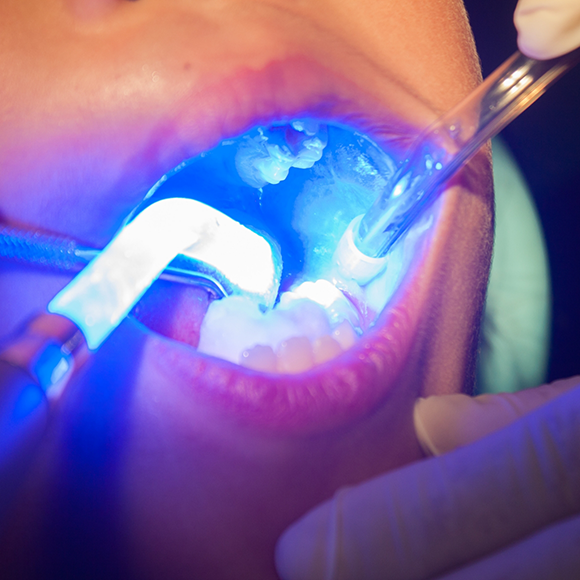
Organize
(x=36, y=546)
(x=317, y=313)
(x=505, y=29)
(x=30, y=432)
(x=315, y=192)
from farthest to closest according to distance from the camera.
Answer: (x=505, y=29), (x=315, y=192), (x=317, y=313), (x=36, y=546), (x=30, y=432)

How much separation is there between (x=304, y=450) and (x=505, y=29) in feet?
4.16

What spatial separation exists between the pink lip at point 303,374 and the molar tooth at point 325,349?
4cm

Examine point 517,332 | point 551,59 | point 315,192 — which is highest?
point 315,192

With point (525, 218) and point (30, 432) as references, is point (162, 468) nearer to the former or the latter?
point (30, 432)

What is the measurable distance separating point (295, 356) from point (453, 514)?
270 millimetres

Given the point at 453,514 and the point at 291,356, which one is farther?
the point at 291,356

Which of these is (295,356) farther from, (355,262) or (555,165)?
(555,165)

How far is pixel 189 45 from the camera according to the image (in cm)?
57

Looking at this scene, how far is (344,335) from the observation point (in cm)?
72

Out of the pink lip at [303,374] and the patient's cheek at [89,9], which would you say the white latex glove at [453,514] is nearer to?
the pink lip at [303,374]

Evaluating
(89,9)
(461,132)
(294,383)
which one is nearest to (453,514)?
(294,383)

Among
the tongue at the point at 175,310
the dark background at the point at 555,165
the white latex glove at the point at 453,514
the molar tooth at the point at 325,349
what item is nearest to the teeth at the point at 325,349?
the molar tooth at the point at 325,349

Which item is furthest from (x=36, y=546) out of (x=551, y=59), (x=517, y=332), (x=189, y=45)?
(x=517, y=332)

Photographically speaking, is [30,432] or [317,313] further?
[317,313]
